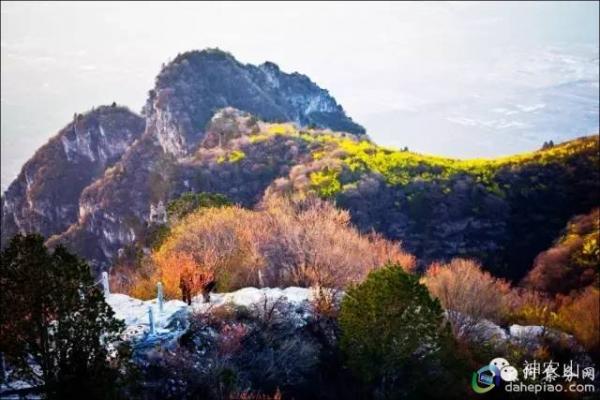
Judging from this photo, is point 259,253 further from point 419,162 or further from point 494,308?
point 419,162

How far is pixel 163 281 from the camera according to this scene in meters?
34.9

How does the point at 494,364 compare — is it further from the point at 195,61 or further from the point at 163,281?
the point at 195,61

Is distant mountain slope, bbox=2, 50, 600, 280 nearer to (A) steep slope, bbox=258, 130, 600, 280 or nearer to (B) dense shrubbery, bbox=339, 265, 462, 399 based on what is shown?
(A) steep slope, bbox=258, 130, 600, 280

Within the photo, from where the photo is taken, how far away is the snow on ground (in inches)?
1052

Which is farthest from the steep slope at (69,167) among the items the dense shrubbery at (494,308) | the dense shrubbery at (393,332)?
the dense shrubbery at (393,332)

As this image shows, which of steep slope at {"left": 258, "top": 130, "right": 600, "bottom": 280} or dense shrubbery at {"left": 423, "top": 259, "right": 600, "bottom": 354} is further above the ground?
steep slope at {"left": 258, "top": 130, "right": 600, "bottom": 280}

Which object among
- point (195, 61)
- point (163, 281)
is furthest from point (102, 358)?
point (195, 61)

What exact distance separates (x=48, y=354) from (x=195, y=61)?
108m

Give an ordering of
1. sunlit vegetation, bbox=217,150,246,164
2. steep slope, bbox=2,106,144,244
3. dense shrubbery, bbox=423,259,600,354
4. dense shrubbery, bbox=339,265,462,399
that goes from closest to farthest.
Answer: dense shrubbery, bbox=339,265,462,399
dense shrubbery, bbox=423,259,600,354
sunlit vegetation, bbox=217,150,246,164
steep slope, bbox=2,106,144,244

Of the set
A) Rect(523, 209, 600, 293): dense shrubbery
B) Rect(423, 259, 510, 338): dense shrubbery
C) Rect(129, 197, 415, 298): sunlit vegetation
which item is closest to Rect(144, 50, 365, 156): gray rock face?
Rect(523, 209, 600, 293): dense shrubbery

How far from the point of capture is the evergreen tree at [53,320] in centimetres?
1884

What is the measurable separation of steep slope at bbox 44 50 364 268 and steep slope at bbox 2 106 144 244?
14070 mm

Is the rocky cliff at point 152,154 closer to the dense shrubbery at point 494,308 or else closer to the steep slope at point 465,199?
the steep slope at point 465,199

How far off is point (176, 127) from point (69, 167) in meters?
36.4
